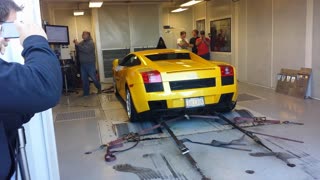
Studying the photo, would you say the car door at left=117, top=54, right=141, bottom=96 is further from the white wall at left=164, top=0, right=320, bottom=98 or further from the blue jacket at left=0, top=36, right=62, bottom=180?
the blue jacket at left=0, top=36, right=62, bottom=180

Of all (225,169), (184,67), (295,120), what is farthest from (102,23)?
(225,169)

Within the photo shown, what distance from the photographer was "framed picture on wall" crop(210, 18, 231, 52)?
37.3ft

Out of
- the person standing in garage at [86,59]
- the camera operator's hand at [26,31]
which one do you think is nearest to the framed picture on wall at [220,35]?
the person standing in garage at [86,59]

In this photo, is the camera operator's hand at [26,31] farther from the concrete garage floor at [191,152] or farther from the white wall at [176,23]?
the white wall at [176,23]

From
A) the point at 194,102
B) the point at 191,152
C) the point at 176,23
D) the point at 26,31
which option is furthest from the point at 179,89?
the point at 176,23

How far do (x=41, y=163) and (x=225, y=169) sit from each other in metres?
2.18

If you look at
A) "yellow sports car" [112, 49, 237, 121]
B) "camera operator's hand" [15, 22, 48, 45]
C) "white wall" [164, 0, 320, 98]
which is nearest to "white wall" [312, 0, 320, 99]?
"white wall" [164, 0, 320, 98]

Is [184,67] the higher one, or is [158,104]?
[184,67]

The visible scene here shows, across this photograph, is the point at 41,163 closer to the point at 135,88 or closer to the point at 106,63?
the point at 135,88

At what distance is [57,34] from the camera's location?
29.6 ft

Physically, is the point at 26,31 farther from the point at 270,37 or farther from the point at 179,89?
the point at 270,37

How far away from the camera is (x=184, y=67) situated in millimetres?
5086

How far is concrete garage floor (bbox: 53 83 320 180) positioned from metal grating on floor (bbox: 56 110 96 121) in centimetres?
2

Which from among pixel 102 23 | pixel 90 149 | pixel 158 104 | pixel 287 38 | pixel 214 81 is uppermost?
pixel 102 23
